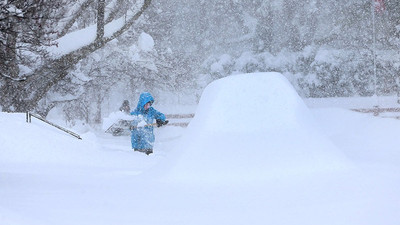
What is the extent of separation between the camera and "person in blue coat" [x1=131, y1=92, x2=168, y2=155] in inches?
419

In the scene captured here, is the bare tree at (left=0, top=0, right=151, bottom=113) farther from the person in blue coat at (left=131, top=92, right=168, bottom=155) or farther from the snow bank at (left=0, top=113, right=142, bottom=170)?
the person in blue coat at (left=131, top=92, right=168, bottom=155)

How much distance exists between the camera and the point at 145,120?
1070cm

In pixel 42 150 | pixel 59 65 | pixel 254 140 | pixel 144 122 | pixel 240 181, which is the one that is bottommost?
pixel 42 150

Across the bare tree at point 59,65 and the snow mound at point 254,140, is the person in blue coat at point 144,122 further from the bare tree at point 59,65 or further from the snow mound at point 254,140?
the snow mound at point 254,140

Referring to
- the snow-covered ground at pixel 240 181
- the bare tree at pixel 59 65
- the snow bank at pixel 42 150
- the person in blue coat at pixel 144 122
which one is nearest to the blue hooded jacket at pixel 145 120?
the person in blue coat at pixel 144 122

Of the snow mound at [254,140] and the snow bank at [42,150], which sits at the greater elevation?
the snow mound at [254,140]

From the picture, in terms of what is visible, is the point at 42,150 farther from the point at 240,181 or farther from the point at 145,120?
the point at 240,181

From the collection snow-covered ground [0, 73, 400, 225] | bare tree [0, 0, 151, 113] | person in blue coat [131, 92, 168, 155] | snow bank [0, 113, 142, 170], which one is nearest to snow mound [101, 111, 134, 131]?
person in blue coat [131, 92, 168, 155]

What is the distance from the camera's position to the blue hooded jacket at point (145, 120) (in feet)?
35.0

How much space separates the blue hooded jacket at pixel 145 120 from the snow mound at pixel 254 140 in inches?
185

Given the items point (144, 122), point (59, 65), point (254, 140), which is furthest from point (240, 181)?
point (59, 65)

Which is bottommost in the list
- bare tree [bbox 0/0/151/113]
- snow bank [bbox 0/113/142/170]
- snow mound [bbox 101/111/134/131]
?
snow bank [bbox 0/113/142/170]

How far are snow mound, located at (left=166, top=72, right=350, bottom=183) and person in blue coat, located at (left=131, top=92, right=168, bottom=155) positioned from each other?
15.1 feet

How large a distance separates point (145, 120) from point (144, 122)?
0.45 ft
